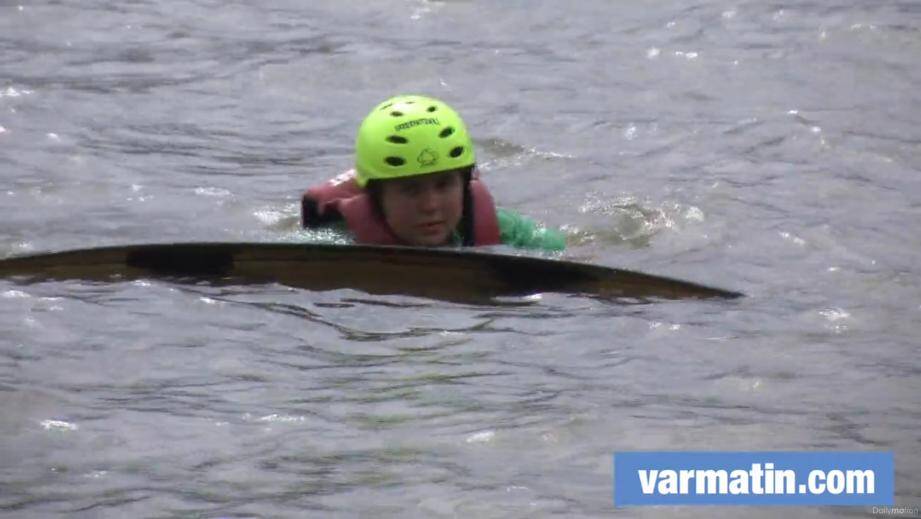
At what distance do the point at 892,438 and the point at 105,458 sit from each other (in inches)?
104

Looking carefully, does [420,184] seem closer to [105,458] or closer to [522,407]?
[522,407]

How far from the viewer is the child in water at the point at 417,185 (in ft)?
29.9

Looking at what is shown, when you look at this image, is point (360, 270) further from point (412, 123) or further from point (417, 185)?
point (412, 123)

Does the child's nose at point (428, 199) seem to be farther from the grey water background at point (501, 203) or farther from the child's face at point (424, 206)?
the grey water background at point (501, 203)

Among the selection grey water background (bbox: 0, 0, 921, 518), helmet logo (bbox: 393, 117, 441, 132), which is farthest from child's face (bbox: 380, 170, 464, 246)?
grey water background (bbox: 0, 0, 921, 518)

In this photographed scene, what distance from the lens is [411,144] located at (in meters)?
9.09

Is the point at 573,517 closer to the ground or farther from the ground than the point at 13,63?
closer to the ground

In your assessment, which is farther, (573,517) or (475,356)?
(475,356)

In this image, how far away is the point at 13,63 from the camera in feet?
45.0

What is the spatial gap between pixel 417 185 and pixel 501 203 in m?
1.73

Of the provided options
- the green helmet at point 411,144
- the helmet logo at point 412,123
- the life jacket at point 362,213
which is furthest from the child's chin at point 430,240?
the helmet logo at point 412,123

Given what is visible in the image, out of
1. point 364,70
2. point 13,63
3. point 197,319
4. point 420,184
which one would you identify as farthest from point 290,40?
point 197,319

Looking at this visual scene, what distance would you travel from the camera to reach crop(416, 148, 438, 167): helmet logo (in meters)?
9.09

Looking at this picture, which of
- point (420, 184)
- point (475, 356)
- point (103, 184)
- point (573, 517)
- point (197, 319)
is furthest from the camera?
point (103, 184)
